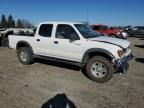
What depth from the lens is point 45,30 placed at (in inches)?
340

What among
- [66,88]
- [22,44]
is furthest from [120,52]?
[22,44]

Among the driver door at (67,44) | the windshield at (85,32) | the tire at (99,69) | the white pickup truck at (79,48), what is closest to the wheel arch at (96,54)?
the white pickup truck at (79,48)

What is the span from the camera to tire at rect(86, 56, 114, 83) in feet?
22.9

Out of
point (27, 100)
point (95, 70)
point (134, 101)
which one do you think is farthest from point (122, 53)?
point (27, 100)

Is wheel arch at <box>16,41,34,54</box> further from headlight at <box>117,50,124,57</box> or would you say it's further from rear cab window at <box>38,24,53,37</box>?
headlight at <box>117,50,124,57</box>

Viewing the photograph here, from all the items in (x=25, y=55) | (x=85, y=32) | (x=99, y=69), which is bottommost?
(x=99, y=69)

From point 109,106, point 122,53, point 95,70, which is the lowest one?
point 109,106

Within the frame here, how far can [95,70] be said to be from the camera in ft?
23.9

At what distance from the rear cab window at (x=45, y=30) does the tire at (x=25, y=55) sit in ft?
3.31

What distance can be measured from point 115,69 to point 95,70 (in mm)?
644

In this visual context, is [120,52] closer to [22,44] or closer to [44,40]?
[44,40]

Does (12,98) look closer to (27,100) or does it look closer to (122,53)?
(27,100)

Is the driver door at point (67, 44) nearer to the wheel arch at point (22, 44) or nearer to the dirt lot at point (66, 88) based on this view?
the dirt lot at point (66, 88)

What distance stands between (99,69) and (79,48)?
990mm
